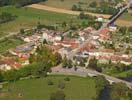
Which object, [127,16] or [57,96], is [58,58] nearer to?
[57,96]

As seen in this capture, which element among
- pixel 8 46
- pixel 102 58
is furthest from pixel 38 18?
pixel 102 58

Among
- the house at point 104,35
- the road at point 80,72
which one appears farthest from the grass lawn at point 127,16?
the road at point 80,72

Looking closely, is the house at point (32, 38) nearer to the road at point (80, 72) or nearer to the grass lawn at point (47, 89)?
the road at point (80, 72)

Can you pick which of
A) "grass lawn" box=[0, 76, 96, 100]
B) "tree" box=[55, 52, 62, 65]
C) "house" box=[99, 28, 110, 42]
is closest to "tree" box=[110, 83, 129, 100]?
"grass lawn" box=[0, 76, 96, 100]

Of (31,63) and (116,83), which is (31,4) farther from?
(116,83)

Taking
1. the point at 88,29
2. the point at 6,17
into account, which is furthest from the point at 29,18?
the point at 88,29
